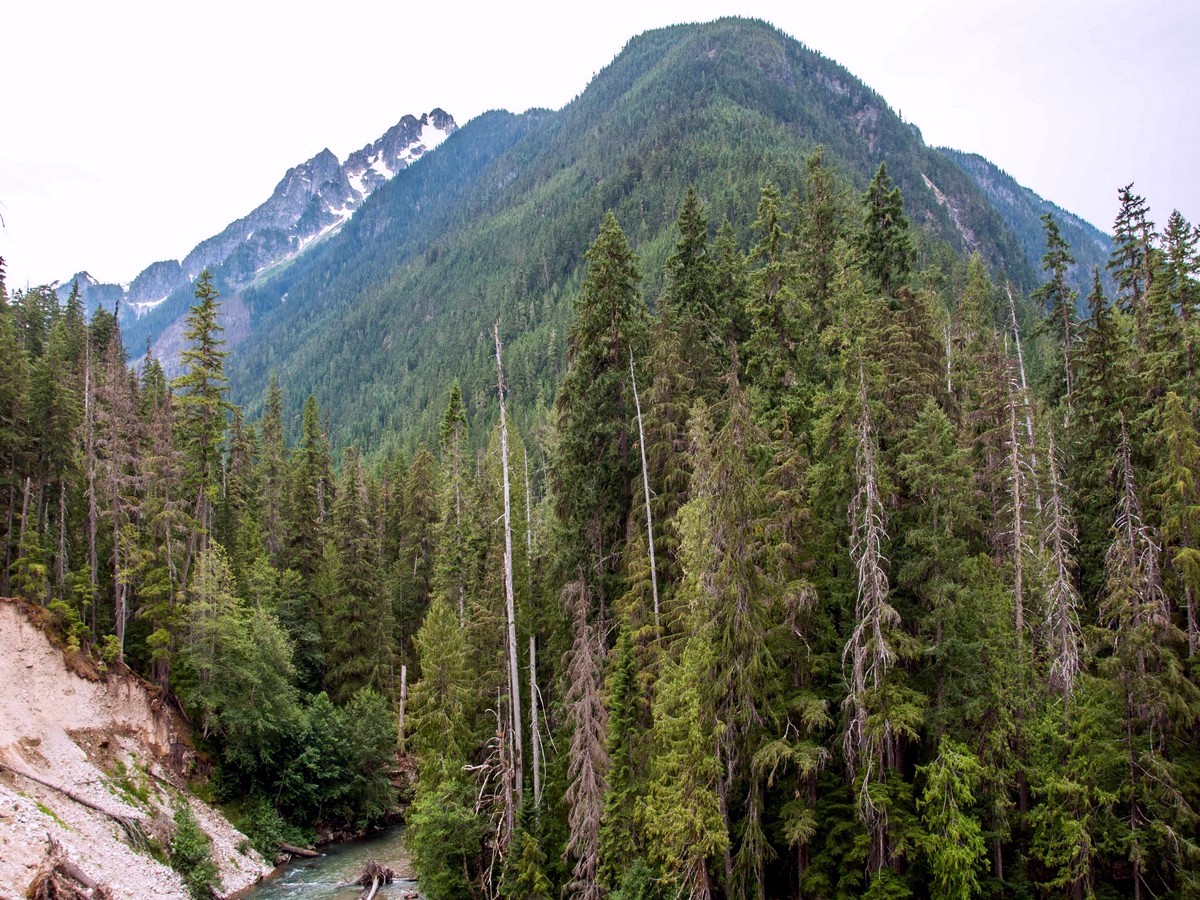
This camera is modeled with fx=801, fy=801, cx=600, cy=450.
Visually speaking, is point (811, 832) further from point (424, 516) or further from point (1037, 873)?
point (424, 516)

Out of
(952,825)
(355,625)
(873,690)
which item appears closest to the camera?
(952,825)

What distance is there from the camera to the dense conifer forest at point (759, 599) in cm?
1892

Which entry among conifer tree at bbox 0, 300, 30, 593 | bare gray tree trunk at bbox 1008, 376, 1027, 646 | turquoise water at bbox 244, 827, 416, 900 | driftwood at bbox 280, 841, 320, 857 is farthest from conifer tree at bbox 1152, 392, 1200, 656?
conifer tree at bbox 0, 300, 30, 593

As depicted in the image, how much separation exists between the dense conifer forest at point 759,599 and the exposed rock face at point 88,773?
76.8 inches

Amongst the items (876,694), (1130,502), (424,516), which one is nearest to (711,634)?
(876,694)

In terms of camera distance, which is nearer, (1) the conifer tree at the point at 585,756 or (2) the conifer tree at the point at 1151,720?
(2) the conifer tree at the point at 1151,720

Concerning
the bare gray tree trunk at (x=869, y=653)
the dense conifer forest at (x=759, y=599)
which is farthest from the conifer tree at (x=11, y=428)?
the bare gray tree trunk at (x=869, y=653)

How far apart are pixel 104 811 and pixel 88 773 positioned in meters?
2.00

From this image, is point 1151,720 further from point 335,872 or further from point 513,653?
point 335,872

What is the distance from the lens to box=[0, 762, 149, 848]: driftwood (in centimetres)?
2691

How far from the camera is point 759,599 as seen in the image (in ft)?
65.3

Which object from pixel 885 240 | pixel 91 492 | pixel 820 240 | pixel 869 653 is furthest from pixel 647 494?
pixel 91 492

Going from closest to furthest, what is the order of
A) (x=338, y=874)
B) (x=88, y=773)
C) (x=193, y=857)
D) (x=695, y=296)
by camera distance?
(x=695, y=296), (x=88, y=773), (x=193, y=857), (x=338, y=874)

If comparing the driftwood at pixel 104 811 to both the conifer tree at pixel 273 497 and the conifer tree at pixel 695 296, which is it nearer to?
the conifer tree at pixel 273 497
